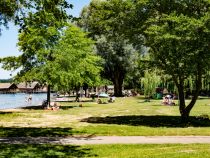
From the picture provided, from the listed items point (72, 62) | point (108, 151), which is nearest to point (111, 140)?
point (108, 151)

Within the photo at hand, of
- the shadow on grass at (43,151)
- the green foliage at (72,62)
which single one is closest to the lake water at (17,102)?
the green foliage at (72,62)

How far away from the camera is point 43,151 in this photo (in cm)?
1658

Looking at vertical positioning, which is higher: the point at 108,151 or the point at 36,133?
the point at 36,133

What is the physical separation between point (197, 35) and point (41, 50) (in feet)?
87.7

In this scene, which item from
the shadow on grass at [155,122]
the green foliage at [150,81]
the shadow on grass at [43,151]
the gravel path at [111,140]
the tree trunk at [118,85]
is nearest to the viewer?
the shadow on grass at [43,151]

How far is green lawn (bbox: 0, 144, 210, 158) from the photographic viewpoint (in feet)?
50.8

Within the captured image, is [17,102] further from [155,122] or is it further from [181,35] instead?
[181,35]

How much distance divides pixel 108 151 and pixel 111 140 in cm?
302

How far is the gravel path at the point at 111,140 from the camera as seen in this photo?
753 inches

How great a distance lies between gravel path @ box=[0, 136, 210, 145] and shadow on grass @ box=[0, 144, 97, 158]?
1141 mm

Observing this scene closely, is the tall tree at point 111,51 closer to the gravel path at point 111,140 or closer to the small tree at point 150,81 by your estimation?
the small tree at point 150,81

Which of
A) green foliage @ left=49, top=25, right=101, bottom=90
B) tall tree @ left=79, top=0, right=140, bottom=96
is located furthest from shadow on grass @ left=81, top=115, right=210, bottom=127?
tall tree @ left=79, top=0, right=140, bottom=96

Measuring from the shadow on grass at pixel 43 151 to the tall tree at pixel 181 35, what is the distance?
1106 cm

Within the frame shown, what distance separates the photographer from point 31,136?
20.9 metres
